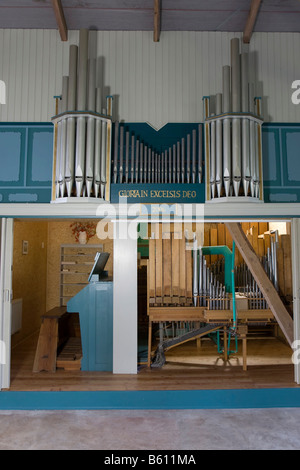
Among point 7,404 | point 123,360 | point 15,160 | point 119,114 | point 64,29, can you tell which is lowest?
point 7,404

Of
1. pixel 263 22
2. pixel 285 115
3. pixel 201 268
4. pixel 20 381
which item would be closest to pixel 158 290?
pixel 201 268

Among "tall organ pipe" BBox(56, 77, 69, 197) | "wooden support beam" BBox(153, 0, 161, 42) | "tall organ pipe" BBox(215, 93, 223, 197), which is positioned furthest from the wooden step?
"wooden support beam" BBox(153, 0, 161, 42)

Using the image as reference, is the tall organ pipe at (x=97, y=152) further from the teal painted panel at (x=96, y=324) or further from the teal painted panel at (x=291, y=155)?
the teal painted panel at (x=291, y=155)

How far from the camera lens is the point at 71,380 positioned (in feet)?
17.3

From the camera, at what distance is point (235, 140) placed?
195 inches

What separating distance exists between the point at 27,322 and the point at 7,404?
11.8ft

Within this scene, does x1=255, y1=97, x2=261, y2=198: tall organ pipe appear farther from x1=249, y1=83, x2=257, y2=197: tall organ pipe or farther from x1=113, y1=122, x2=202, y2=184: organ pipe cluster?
x1=113, y1=122, x2=202, y2=184: organ pipe cluster

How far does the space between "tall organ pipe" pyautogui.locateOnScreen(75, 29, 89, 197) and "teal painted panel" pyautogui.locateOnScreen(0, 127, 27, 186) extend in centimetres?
103

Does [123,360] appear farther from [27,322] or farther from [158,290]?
[27,322]

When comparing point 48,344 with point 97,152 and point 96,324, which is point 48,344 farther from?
point 97,152

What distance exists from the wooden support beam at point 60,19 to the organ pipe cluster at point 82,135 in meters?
0.49

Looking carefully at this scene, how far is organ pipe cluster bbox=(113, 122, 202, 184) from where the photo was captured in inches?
204

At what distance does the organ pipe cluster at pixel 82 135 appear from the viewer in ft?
16.1

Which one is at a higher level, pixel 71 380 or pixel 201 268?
pixel 201 268
